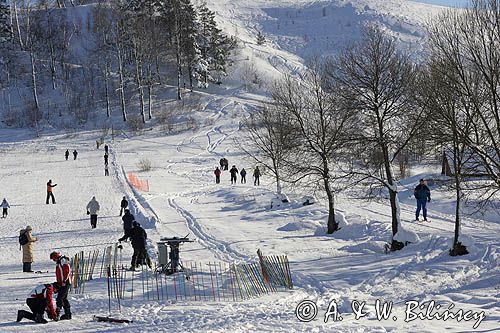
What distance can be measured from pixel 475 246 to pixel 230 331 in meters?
8.89

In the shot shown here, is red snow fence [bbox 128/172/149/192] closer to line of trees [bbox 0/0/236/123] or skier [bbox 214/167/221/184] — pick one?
skier [bbox 214/167/221/184]

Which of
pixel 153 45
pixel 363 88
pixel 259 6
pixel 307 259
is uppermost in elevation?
pixel 259 6

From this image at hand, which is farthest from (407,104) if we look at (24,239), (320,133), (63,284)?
(24,239)

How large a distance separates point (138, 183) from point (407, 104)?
21194 millimetres

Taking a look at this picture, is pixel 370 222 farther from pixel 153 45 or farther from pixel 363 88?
pixel 153 45

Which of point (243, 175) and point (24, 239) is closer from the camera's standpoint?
point (24, 239)

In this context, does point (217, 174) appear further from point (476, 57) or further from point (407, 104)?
point (476, 57)

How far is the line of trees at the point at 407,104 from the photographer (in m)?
11.8

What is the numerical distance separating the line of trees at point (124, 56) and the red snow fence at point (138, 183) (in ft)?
71.1

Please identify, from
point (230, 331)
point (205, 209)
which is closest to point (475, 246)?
point (230, 331)

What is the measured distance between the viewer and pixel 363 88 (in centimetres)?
1619

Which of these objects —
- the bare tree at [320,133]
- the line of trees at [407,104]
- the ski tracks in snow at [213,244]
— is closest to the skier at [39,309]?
the ski tracks in snow at [213,244]

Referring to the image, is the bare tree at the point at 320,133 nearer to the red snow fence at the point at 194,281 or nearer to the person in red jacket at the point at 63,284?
the red snow fence at the point at 194,281

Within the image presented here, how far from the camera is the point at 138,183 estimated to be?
33062 millimetres
